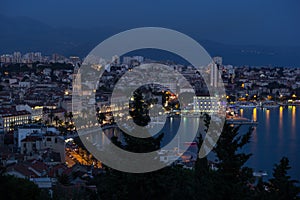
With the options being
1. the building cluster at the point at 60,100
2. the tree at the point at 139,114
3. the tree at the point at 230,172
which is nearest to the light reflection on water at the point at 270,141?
the building cluster at the point at 60,100

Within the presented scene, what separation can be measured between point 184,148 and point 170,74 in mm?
14283

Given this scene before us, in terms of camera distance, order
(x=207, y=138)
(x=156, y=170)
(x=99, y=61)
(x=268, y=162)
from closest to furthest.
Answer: (x=156, y=170)
(x=207, y=138)
(x=268, y=162)
(x=99, y=61)

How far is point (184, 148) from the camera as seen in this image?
6.64 meters

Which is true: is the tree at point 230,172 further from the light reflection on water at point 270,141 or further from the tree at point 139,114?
the light reflection on water at point 270,141

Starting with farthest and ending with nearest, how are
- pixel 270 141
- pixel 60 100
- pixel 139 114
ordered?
pixel 60 100, pixel 270 141, pixel 139 114

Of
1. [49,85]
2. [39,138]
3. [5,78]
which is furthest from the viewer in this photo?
[5,78]

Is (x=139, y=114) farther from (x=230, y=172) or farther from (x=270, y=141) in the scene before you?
(x=270, y=141)

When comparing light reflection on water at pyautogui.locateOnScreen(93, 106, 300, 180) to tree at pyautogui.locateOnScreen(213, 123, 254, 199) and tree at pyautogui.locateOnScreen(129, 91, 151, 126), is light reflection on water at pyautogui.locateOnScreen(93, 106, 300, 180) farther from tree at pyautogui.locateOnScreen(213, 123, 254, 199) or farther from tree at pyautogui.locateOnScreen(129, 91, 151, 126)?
tree at pyautogui.locateOnScreen(129, 91, 151, 126)

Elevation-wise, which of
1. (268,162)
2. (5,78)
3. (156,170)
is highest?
(5,78)

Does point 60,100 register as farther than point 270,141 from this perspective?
Yes

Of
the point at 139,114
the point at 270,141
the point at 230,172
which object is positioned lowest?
the point at 270,141

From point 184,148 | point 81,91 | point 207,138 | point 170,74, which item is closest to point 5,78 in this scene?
point 81,91

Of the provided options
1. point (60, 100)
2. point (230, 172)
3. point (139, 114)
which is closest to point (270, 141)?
point (60, 100)

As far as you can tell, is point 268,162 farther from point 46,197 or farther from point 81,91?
point 81,91
